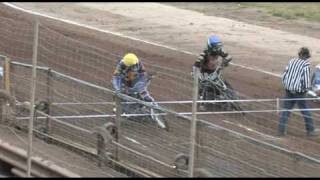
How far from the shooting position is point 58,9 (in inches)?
1363

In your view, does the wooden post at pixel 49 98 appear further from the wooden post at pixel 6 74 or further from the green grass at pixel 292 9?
the green grass at pixel 292 9

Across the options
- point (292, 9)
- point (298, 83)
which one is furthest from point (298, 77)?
point (292, 9)

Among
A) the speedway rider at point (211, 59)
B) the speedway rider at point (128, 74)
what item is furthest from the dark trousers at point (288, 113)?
the speedway rider at point (128, 74)

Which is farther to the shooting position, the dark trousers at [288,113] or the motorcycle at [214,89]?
the motorcycle at [214,89]

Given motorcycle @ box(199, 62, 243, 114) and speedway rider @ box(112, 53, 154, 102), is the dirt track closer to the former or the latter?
motorcycle @ box(199, 62, 243, 114)

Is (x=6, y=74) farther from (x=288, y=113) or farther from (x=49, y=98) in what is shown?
(x=288, y=113)

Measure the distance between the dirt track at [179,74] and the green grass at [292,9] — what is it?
34.6 ft

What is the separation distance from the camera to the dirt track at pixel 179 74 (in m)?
14.6

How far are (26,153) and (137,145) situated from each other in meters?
1.50

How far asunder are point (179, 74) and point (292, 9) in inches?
719

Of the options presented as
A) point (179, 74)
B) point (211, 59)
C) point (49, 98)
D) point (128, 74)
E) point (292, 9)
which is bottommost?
point (179, 74)

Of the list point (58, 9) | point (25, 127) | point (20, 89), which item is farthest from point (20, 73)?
point (58, 9)

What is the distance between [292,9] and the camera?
36.4 meters

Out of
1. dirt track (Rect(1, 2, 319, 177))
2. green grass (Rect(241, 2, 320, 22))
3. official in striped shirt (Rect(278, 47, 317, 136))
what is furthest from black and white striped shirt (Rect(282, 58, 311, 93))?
green grass (Rect(241, 2, 320, 22))
